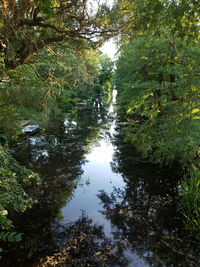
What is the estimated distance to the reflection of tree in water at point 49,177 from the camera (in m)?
5.75

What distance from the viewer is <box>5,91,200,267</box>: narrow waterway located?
17.5 ft

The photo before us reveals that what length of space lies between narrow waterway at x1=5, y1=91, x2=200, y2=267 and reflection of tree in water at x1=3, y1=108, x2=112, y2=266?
25mm

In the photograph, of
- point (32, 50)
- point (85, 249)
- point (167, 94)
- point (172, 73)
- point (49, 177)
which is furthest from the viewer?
point (49, 177)

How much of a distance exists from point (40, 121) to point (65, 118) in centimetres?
1741

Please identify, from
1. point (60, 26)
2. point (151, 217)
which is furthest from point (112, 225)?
point (60, 26)

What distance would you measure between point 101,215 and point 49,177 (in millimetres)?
3457

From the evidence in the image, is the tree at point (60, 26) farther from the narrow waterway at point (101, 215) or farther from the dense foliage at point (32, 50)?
the narrow waterway at point (101, 215)

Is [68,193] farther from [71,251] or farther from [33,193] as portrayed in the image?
[71,251]

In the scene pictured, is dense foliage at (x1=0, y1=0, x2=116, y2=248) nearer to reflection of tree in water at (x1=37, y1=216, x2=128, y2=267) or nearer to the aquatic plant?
reflection of tree in water at (x1=37, y1=216, x2=128, y2=267)

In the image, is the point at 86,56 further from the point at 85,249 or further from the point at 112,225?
the point at 85,249

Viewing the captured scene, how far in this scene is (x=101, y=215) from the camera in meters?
7.20

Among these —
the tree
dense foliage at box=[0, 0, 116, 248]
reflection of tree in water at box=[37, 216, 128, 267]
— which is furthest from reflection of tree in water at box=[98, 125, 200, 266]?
the tree

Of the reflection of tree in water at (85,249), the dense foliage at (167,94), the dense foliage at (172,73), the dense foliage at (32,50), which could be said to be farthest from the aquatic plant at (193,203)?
the dense foliage at (32,50)

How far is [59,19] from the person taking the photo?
203 inches
